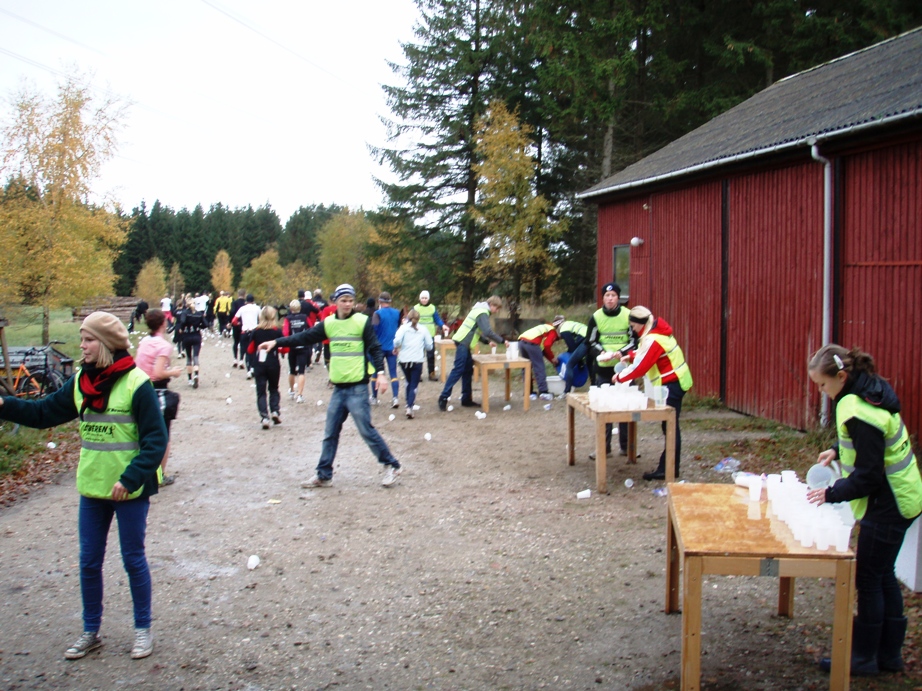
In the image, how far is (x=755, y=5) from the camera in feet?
89.7

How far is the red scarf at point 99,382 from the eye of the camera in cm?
471

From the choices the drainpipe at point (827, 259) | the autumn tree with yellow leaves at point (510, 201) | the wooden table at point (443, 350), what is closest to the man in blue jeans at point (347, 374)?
the drainpipe at point (827, 259)

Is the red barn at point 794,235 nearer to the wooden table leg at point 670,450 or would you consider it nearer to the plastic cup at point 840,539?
the wooden table leg at point 670,450

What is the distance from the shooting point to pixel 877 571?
4.21 metres

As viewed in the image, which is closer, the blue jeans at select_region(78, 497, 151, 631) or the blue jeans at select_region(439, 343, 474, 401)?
the blue jeans at select_region(78, 497, 151, 631)

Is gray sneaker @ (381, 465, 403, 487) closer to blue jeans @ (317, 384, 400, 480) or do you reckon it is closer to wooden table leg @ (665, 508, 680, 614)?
blue jeans @ (317, 384, 400, 480)

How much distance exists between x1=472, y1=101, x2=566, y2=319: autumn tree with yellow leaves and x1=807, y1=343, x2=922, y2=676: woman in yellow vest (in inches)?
1036

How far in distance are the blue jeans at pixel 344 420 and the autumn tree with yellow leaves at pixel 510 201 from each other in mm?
21969

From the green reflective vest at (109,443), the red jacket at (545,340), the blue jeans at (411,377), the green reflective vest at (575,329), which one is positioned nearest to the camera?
the green reflective vest at (109,443)

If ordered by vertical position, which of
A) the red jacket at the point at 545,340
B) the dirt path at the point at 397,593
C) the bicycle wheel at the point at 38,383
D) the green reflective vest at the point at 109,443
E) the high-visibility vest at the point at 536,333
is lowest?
the dirt path at the point at 397,593

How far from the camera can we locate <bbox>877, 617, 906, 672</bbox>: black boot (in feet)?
14.3

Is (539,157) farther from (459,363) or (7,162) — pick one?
(459,363)

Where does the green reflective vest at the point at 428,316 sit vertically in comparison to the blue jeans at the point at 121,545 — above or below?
above

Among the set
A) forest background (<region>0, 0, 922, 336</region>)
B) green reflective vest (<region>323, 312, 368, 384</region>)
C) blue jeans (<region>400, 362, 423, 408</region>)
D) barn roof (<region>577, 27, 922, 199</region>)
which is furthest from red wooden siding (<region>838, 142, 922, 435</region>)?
forest background (<region>0, 0, 922, 336</region>)
